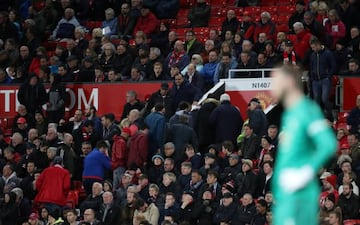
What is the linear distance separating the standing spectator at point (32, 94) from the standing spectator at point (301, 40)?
4933 mm

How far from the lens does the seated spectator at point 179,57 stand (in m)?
22.9

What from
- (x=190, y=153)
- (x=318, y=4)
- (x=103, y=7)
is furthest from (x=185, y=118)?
(x=103, y=7)

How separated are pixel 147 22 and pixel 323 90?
5662 millimetres

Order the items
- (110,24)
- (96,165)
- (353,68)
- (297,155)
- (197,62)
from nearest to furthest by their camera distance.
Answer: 1. (297,155)
2. (96,165)
3. (353,68)
4. (197,62)
5. (110,24)

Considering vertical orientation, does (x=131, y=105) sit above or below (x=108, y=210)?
above

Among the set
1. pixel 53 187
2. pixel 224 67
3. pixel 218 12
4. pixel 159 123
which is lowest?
pixel 53 187

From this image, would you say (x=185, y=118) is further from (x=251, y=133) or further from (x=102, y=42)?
(x=102, y=42)

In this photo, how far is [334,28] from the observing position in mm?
23000

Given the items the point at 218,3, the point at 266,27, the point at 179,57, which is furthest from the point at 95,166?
the point at 218,3

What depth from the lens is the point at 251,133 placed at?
19453mm

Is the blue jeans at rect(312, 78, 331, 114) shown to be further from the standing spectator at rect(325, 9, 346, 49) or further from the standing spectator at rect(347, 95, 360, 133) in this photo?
the standing spectator at rect(325, 9, 346, 49)

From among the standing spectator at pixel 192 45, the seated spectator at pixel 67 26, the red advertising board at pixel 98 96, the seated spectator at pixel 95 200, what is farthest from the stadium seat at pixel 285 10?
the seated spectator at pixel 95 200

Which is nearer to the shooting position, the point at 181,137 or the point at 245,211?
the point at 245,211

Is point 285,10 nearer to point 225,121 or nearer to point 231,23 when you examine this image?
point 231,23
